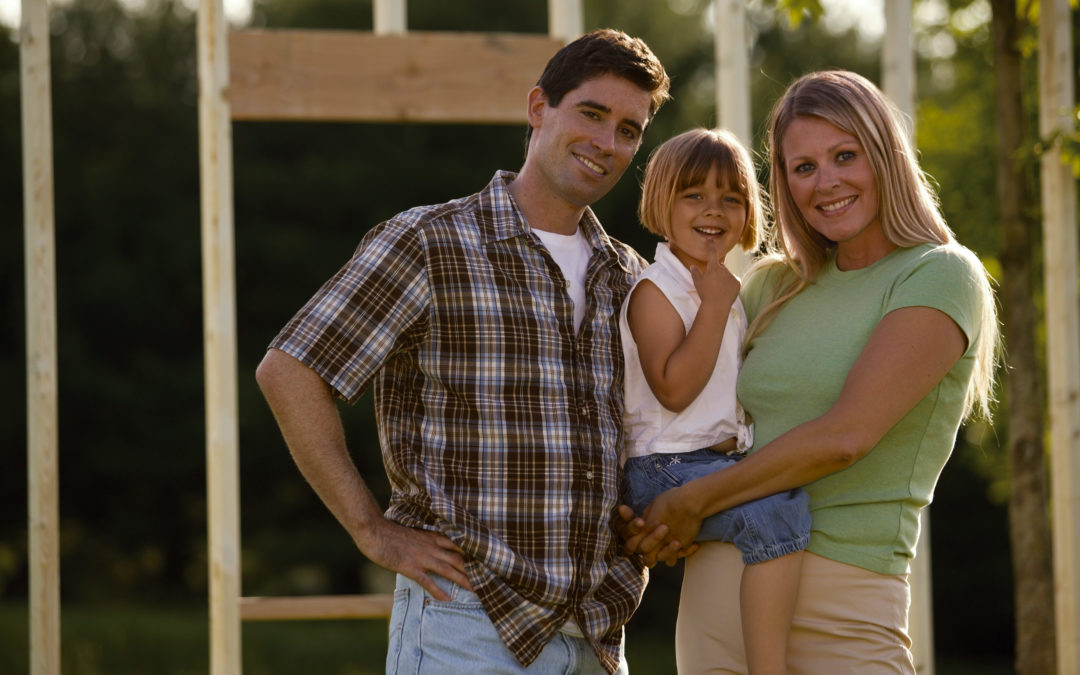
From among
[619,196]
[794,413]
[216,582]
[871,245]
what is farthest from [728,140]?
[619,196]

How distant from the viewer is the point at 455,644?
6.93ft

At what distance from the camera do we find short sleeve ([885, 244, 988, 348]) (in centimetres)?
211

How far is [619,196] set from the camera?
37.8 feet

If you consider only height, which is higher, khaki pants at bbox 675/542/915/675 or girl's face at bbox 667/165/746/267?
girl's face at bbox 667/165/746/267

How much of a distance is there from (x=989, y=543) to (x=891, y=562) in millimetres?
10068

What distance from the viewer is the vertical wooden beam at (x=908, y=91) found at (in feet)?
12.2

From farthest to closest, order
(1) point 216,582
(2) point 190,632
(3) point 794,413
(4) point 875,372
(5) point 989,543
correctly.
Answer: (5) point 989,543
(2) point 190,632
(1) point 216,582
(3) point 794,413
(4) point 875,372

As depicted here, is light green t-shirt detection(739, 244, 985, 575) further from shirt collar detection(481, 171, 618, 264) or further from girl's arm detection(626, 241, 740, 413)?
shirt collar detection(481, 171, 618, 264)

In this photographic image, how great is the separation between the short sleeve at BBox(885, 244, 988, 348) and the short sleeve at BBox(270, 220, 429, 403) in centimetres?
82

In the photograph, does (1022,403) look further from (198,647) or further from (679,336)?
(198,647)

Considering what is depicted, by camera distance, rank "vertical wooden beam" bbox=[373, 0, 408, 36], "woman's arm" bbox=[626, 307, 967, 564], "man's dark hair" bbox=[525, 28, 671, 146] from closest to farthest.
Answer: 1. "woman's arm" bbox=[626, 307, 967, 564]
2. "man's dark hair" bbox=[525, 28, 671, 146]
3. "vertical wooden beam" bbox=[373, 0, 408, 36]

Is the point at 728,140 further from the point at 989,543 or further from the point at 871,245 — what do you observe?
the point at 989,543

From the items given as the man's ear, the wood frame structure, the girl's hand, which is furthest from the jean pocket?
the wood frame structure

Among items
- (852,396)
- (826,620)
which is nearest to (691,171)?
(852,396)
